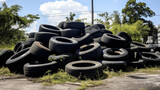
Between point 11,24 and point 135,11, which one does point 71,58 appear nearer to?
point 11,24

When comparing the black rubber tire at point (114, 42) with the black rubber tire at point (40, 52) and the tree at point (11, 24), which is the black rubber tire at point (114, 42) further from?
the tree at point (11, 24)

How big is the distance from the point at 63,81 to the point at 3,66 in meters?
5.02

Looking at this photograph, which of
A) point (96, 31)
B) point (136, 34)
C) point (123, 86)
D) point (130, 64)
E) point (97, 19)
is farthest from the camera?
point (97, 19)

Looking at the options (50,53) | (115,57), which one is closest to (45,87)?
(50,53)

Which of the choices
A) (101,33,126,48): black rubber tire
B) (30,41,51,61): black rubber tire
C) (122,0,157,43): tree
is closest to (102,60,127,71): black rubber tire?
(101,33,126,48): black rubber tire

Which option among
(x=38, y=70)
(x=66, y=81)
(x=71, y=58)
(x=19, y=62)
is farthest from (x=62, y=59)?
(x=19, y=62)

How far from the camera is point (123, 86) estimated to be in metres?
4.15

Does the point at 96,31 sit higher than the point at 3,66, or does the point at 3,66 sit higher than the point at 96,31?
the point at 96,31

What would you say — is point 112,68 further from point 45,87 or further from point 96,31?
point 96,31

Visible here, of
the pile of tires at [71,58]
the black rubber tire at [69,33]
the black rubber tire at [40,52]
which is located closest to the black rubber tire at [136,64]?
the pile of tires at [71,58]

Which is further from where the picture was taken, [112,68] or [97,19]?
[97,19]

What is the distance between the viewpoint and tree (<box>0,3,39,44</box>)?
72.7 ft

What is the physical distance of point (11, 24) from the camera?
23.3 m

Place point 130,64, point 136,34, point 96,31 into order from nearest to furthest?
point 130,64, point 96,31, point 136,34
